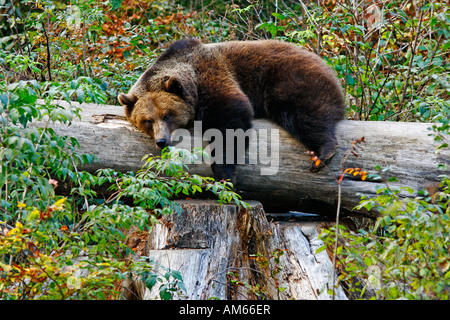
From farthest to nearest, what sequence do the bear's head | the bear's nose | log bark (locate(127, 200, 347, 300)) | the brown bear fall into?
the bear's head → the brown bear → the bear's nose → log bark (locate(127, 200, 347, 300))

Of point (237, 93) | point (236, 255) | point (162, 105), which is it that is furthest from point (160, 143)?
point (236, 255)

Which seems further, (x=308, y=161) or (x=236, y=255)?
(x=308, y=161)

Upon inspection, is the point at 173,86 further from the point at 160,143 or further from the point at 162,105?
the point at 160,143

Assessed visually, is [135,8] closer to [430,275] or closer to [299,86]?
[299,86]

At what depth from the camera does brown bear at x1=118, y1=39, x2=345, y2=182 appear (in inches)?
200

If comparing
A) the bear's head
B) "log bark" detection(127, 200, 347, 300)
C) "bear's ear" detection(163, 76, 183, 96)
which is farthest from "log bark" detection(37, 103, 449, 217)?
"bear's ear" detection(163, 76, 183, 96)

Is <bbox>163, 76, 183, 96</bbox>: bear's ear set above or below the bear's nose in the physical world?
above

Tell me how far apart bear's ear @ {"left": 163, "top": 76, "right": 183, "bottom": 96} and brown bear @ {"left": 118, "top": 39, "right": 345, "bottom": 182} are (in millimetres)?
11

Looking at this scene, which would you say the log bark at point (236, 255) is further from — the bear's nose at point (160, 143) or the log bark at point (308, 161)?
the bear's nose at point (160, 143)

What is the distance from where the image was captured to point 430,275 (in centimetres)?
280

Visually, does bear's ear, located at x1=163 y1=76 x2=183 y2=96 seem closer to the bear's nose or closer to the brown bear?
the brown bear

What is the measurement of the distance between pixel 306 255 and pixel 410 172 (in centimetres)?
138

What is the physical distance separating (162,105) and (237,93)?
0.86 m

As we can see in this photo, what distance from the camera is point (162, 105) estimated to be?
540cm
